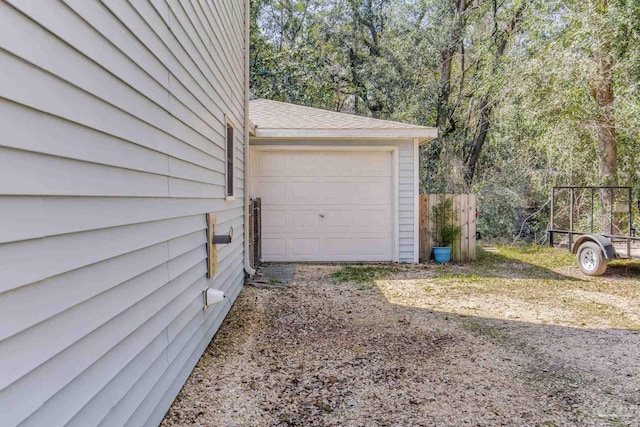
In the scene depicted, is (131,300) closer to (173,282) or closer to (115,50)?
(173,282)

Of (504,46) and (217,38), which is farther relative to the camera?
(504,46)

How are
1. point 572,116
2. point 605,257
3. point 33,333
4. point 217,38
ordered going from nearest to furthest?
point 33,333
point 217,38
point 605,257
point 572,116

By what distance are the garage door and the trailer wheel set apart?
119 inches

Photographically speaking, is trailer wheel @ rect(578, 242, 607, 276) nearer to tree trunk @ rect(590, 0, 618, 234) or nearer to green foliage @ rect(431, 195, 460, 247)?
tree trunk @ rect(590, 0, 618, 234)

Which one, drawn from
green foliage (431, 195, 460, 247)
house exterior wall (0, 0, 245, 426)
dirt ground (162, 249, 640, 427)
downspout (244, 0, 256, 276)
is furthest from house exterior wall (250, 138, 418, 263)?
house exterior wall (0, 0, 245, 426)

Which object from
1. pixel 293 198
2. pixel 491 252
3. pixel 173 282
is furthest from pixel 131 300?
pixel 491 252

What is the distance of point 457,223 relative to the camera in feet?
27.0

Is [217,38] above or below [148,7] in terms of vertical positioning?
above

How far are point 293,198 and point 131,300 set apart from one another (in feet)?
19.7

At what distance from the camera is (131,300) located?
2043 mm

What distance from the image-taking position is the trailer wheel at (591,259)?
6.57 m

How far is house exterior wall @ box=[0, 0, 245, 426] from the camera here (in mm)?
1226

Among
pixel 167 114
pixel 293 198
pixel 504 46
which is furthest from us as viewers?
pixel 504 46

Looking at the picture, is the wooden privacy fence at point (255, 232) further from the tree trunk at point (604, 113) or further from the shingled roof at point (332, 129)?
the tree trunk at point (604, 113)
